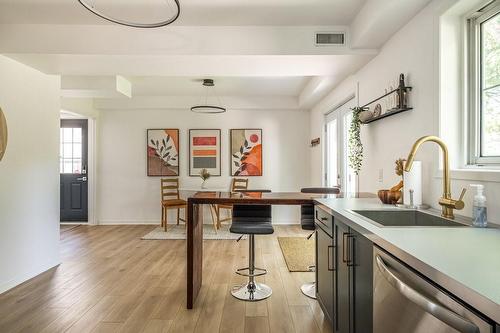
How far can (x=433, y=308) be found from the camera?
765 mm

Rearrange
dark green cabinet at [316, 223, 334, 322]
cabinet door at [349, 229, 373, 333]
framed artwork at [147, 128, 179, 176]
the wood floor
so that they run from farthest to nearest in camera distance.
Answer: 1. framed artwork at [147, 128, 179, 176]
2. the wood floor
3. dark green cabinet at [316, 223, 334, 322]
4. cabinet door at [349, 229, 373, 333]

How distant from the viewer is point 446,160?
5.19ft

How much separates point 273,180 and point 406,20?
4037 millimetres

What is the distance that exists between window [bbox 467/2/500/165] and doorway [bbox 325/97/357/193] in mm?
1781

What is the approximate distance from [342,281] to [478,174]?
91 centimetres

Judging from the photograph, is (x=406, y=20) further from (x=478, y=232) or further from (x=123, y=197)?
(x=123, y=197)

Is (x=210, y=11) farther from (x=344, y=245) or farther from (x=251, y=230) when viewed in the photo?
(x=344, y=245)

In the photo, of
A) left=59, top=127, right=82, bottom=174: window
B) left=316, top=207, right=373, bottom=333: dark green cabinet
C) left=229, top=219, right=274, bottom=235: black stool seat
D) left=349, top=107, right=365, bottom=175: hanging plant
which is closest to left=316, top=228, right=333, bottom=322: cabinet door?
left=316, top=207, right=373, bottom=333: dark green cabinet

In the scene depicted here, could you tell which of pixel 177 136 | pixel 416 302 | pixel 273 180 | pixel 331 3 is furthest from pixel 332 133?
pixel 416 302

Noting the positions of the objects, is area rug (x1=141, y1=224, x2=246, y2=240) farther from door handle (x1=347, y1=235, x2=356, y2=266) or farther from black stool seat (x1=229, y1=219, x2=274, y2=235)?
door handle (x1=347, y1=235, x2=356, y2=266)

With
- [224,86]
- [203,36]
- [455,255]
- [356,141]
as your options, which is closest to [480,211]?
[455,255]

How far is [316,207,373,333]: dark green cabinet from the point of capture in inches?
51.9

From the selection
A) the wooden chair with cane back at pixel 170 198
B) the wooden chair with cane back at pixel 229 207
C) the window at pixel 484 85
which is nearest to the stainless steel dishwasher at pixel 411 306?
the window at pixel 484 85

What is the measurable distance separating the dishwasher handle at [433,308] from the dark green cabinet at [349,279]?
324mm
